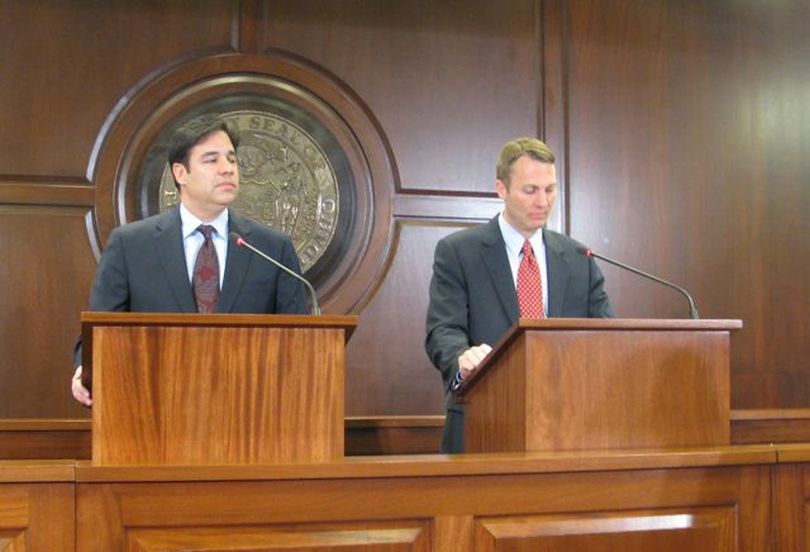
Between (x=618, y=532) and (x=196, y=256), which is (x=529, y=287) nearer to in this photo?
(x=196, y=256)

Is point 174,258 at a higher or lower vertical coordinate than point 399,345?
higher

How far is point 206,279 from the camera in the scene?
3.09 meters

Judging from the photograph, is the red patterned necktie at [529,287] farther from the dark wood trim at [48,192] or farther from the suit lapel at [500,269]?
the dark wood trim at [48,192]

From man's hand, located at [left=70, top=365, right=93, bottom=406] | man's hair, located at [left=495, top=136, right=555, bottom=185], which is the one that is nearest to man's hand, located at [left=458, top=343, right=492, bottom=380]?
man's hair, located at [left=495, top=136, right=555, bottom=185]

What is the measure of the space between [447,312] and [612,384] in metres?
0.92

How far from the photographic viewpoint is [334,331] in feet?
7.47

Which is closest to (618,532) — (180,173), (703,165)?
(180,173)

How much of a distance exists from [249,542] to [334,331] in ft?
1.49

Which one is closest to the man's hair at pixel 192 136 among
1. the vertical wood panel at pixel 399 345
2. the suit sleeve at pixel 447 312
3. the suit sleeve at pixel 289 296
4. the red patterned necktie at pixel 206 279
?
the red patterned necktie at pixel 206 279

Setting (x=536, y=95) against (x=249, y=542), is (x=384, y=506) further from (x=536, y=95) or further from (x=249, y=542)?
(x=536, y=95)

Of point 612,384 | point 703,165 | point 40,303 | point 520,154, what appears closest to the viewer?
point 612,384

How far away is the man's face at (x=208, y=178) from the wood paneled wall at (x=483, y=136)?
1.40 meters

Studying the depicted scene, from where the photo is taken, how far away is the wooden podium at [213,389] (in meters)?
2.14

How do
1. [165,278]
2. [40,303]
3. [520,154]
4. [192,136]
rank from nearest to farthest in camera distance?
[165,278], [192,136], [520,154], [40,303]
